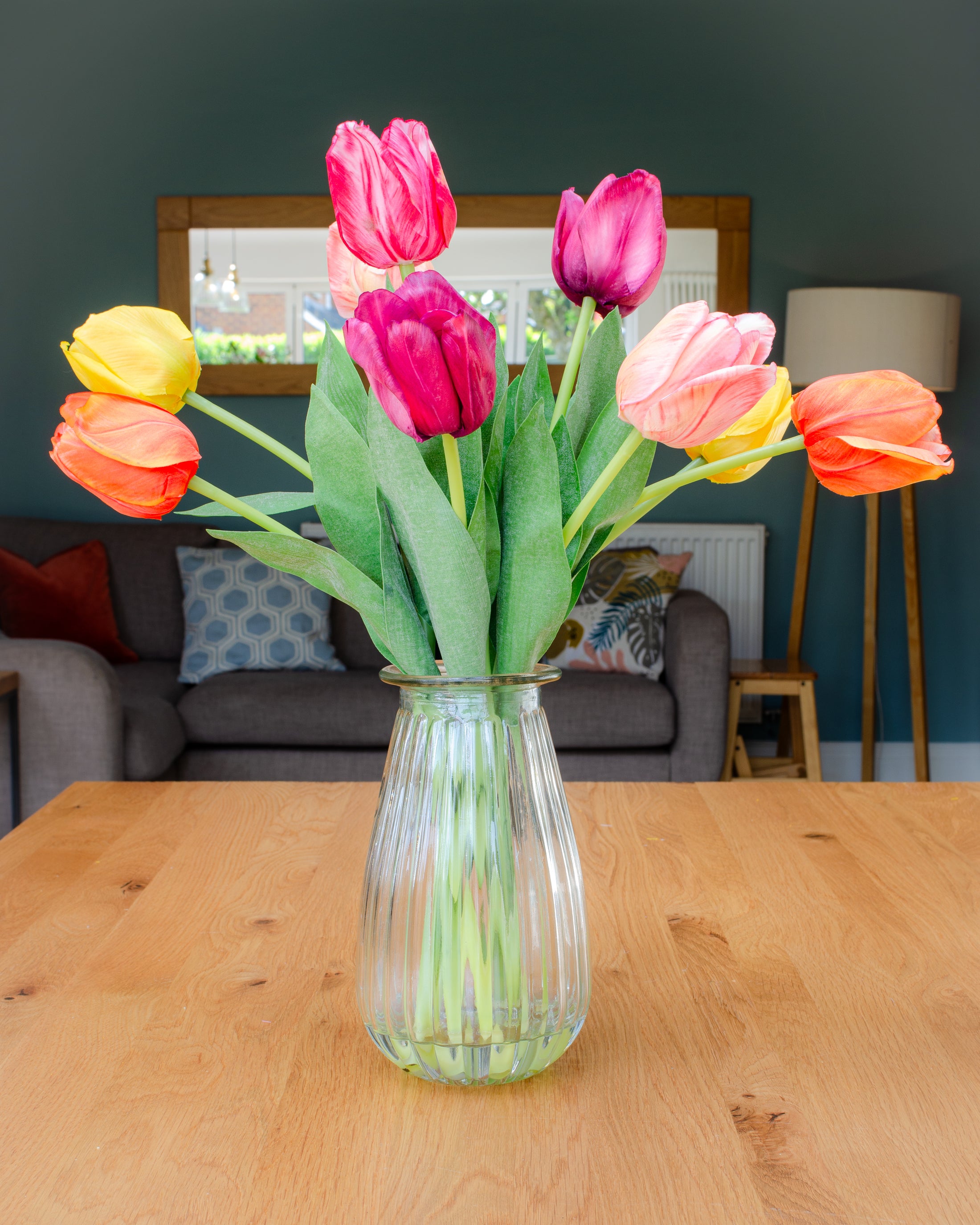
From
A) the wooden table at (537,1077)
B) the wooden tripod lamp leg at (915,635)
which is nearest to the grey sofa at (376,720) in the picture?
the wooden tripod lamp leg at (915,635)

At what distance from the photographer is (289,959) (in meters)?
0.72

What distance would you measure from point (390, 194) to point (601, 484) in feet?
0.55

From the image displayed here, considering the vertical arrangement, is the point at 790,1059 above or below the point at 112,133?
below

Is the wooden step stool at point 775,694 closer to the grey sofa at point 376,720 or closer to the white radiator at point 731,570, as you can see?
the grey sofa at point 376,720

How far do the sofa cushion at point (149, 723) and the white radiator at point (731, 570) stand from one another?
5.56ft

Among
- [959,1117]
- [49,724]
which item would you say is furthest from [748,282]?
[959,1117]

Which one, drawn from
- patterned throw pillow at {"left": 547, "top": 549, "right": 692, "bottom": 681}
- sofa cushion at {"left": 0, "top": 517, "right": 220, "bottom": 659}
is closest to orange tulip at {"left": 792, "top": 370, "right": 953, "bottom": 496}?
patterned throw pillow at {"left": 547, "top": 549, "right": 692, "bottom": 681}

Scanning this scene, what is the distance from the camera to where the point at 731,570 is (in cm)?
385

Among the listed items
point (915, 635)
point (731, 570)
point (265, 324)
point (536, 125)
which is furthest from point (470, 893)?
point (536, 125)

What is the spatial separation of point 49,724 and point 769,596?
256cm

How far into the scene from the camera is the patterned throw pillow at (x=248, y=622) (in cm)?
318

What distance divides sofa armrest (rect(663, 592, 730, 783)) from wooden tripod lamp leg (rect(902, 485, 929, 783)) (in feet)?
2.96

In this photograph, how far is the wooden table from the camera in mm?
474

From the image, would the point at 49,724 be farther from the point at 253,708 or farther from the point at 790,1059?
the point at 790,1059
